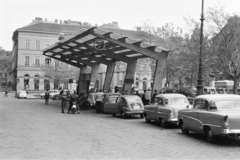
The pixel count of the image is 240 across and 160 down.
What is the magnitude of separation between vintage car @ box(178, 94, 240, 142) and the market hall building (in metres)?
11.2

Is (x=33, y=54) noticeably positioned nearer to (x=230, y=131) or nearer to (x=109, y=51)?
(x=109, y=51)

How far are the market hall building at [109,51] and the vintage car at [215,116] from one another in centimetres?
1117

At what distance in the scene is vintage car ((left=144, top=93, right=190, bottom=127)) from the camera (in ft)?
50.9

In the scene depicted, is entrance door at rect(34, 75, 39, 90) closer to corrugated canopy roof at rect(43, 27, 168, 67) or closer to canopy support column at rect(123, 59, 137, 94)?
corrugated canopy roof at rect(43, 27, 168, 67)

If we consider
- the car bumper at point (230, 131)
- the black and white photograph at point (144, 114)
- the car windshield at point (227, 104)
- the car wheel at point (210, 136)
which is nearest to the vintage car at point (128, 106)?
the black and white photograph at point (144, 114)

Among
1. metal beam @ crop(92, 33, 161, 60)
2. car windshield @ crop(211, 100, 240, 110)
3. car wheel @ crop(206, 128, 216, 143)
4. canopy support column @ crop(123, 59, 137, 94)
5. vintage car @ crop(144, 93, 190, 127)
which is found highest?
metal beam @ crop(92, 33, 161, 60)

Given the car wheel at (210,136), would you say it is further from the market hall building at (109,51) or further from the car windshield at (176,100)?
the market hall building at (109,51)

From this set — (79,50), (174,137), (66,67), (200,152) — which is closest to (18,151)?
(200,152)

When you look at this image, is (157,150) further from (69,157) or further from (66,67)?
(66,67)

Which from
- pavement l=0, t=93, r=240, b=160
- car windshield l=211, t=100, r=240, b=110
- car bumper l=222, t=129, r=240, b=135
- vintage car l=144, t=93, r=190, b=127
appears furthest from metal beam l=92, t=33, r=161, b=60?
car bumper l=222, t=129, r=240, b=135

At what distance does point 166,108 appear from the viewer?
15.9m

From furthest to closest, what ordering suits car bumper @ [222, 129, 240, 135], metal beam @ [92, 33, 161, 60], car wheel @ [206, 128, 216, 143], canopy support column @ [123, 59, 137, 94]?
canopy support column @ [123, 59, 137, 94] < metal beam @ [92, 33, 161, 60] < car wheel @ [206, 128, 216, 143] < car bumper @ [222, 129, 240, 135]

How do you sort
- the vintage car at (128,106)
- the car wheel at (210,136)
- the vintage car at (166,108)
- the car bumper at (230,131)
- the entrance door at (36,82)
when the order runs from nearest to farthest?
the car bumper at (230,131), the car wheel at (210,136), the vintage car at (166,108), the vintage car at (128,106), the entrance door at (36,82)

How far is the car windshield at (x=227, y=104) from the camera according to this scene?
1151cm
